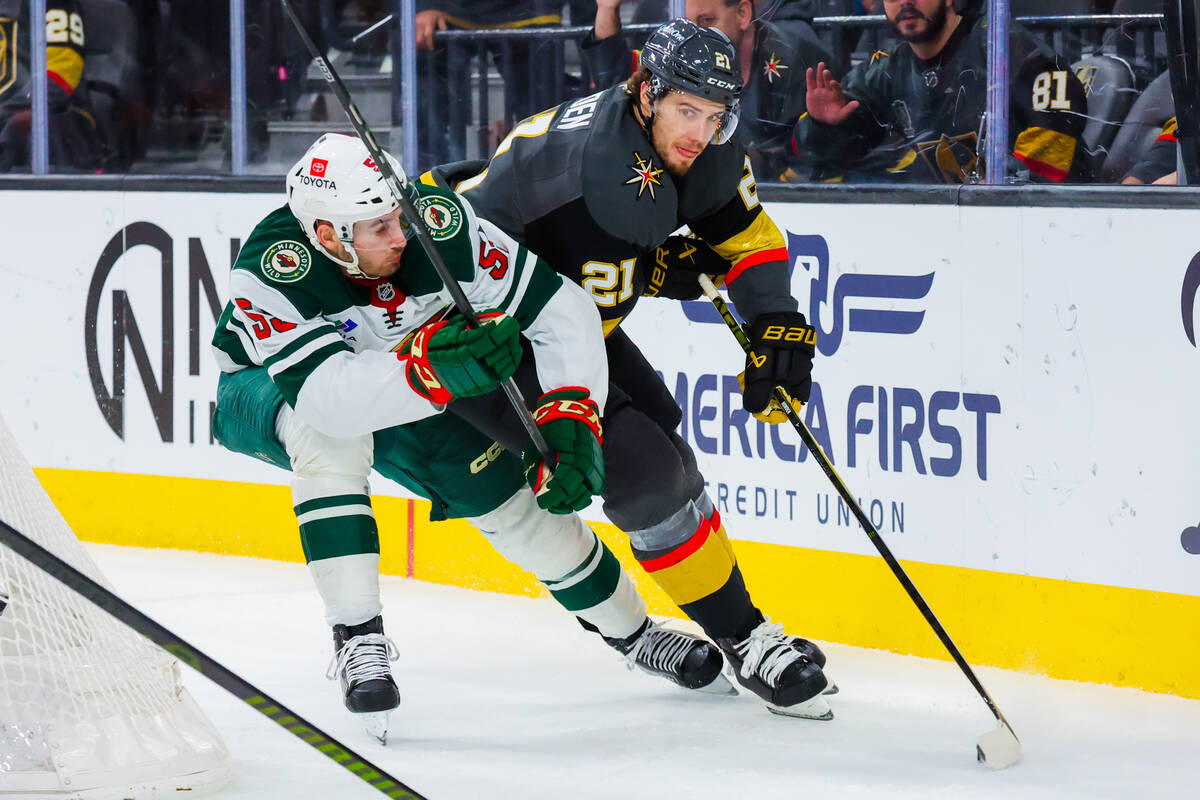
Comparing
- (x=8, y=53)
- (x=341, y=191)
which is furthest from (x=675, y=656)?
(x=8, y=53)

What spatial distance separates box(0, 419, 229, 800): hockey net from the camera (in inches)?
105

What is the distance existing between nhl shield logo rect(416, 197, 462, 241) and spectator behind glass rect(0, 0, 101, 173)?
2.50 m

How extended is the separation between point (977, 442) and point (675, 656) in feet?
2.50

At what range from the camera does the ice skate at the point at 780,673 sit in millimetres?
Answer: 3123

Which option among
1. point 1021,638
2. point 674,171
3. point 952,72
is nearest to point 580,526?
point 674,171

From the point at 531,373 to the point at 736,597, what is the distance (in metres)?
0.54

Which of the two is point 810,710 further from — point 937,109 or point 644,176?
point 937,109

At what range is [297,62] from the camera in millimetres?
4867

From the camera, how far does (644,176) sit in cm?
309

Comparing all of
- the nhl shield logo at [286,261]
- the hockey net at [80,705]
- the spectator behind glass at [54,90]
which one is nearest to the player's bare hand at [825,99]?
the nhl shield logo at [286,261]

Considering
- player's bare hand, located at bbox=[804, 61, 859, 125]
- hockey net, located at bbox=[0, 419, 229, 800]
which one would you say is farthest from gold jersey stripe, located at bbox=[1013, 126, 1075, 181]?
hockey net, located at bbox=[0, 419, 229, 800]

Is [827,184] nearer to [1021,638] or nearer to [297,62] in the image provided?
[1021,638]

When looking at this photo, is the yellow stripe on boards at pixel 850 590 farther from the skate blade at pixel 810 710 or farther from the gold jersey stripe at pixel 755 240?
the gold jersey stripe at pixel 755 240

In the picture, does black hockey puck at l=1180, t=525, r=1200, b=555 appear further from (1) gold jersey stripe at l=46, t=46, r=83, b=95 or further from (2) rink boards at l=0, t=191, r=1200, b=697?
(1) gold jersey stripe at l=46, t=46, r=83, b=95
